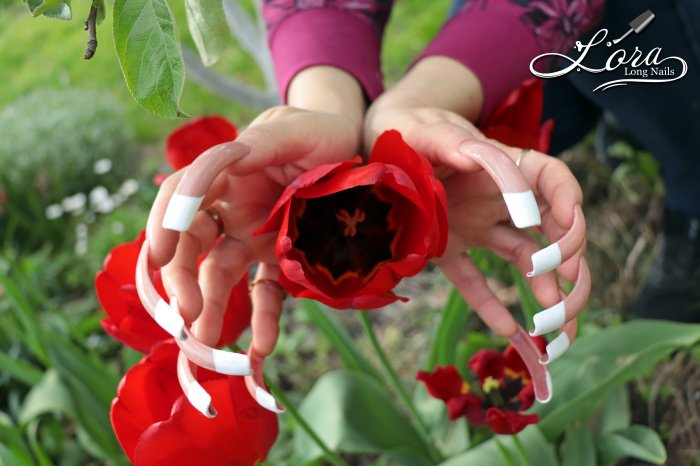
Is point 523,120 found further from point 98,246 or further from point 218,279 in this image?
A: point 98,246

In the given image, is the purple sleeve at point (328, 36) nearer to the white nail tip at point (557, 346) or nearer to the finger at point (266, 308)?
the finger at point (266, 308)

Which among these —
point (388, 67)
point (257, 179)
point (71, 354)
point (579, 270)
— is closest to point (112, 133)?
point (388, 67)

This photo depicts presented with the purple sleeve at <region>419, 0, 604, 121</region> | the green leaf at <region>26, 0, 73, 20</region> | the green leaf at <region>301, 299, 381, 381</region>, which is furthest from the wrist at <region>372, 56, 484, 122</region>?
the green leaf at <region>26, 0, 73, 20</region>

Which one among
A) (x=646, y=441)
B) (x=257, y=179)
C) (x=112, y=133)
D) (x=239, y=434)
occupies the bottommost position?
(x=112, y=133)

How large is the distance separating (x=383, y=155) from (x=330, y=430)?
1.61ft

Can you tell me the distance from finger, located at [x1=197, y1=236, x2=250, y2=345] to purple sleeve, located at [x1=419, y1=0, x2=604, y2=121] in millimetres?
452

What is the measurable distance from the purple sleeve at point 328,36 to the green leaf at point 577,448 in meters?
0.52

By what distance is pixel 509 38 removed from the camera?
1055mm

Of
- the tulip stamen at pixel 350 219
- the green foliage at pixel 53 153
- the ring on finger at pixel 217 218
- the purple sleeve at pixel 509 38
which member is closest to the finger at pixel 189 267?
the ring on finger at pixel 217 218

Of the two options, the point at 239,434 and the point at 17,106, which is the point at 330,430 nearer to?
the point at 239,434

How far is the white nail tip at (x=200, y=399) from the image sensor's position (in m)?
0.56

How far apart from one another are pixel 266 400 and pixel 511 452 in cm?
42

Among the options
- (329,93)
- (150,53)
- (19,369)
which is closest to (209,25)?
(150,53)

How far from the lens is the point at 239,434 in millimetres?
656
